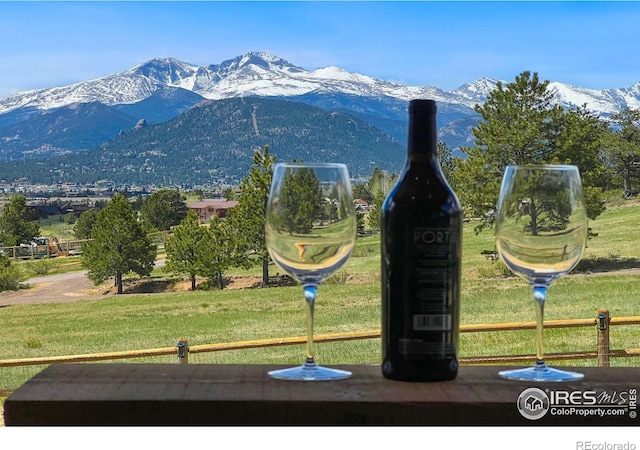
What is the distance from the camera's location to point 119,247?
31.5 metres

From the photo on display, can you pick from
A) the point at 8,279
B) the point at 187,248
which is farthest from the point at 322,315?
the point at 8,279

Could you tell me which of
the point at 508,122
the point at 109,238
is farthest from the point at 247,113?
the point at 508,122

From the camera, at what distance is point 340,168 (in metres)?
0.95

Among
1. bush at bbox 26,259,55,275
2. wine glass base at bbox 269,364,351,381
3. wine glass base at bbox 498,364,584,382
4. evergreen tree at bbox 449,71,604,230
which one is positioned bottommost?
bush at bbox 26,259,55,275

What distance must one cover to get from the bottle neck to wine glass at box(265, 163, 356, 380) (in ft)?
0.31

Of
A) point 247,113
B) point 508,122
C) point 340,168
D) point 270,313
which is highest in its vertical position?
point 247,113

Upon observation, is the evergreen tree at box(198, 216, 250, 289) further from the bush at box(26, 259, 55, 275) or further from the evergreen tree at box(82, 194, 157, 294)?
the bush at box(26, 259, 55, 275)

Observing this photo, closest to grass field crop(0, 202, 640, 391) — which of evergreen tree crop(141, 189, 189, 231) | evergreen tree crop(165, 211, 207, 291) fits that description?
evergreen tree crop(165, 211, 207, 291)

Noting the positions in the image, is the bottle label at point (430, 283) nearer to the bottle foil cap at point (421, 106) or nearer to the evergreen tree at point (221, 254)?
the bottle foil cap at point (421, 106)

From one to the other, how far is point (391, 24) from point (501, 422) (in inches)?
7510

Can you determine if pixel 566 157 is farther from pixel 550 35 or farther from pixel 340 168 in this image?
pixel 550 35

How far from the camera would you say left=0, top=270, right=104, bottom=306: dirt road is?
97.2ft

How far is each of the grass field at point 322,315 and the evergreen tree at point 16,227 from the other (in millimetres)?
26027

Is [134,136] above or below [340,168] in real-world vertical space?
above
